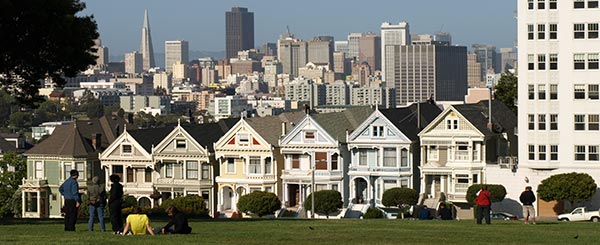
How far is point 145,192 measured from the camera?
79.6 m

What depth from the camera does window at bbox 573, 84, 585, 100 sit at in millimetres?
71500

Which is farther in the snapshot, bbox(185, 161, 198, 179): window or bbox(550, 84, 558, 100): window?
bbox(185, 161, 198, 179): window

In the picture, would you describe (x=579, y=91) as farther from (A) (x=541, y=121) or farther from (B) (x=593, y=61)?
(A) (x=541, y=121)

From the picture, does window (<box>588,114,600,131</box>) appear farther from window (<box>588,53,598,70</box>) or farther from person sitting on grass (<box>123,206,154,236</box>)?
person sitting on grass (<box>123,206,154,236</box>)

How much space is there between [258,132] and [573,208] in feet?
53.3

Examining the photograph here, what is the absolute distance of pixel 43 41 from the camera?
1823 inches

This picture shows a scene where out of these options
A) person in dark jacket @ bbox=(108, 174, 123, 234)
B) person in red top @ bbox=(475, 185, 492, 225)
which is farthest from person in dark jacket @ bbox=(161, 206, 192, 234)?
person in red top @ bbox=(475, 185, 492, 225)

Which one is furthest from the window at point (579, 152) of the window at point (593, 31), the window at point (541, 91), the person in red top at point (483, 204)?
the person in red top at point (483, 204)

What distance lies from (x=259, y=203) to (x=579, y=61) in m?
16.0

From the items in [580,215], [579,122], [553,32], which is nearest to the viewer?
[580,215]

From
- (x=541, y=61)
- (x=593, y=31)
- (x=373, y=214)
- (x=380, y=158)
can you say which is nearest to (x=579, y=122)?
(x=541, y=61)

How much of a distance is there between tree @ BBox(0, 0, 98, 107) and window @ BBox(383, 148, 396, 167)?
28.4 metres

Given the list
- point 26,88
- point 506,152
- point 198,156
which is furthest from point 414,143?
point 26,88

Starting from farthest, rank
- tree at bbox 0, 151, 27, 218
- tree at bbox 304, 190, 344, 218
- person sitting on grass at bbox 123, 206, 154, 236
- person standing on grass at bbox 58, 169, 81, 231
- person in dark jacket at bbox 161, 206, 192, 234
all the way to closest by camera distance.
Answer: tree at bbox 0, 151, 27, 218 → tree at bbox 304, 190, 344, 218 → person standing on grass at bbox 58, 169, 81, 231 → person in dark jacket at bbox 161, 206, 192, 234 → person sitting on grass at bbox 123, 206, 154, 236
